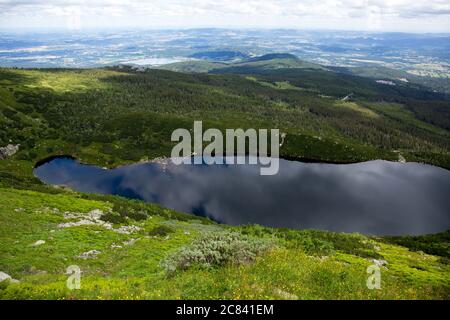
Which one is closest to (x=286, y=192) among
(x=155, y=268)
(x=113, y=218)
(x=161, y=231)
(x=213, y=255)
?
(x=161, y=231)

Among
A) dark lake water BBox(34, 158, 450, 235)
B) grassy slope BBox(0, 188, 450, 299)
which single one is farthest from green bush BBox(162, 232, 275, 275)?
dark lake water BBox(34, 158, 450, 235)

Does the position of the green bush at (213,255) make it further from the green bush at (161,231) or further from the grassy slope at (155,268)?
the green bush at (161,231)

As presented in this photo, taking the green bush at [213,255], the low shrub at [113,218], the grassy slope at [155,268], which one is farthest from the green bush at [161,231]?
the green bush at [213,255]

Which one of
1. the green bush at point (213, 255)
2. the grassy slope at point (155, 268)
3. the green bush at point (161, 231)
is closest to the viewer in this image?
the grassy slope at point (155, 268)

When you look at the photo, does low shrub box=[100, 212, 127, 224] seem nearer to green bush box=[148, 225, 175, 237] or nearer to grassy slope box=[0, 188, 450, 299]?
grassy slope box=[0, 188, 450, 299]

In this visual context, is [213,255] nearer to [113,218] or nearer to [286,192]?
[113,218]

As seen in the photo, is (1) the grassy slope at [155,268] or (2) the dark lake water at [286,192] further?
(2) the dark lake water at [286,192]
